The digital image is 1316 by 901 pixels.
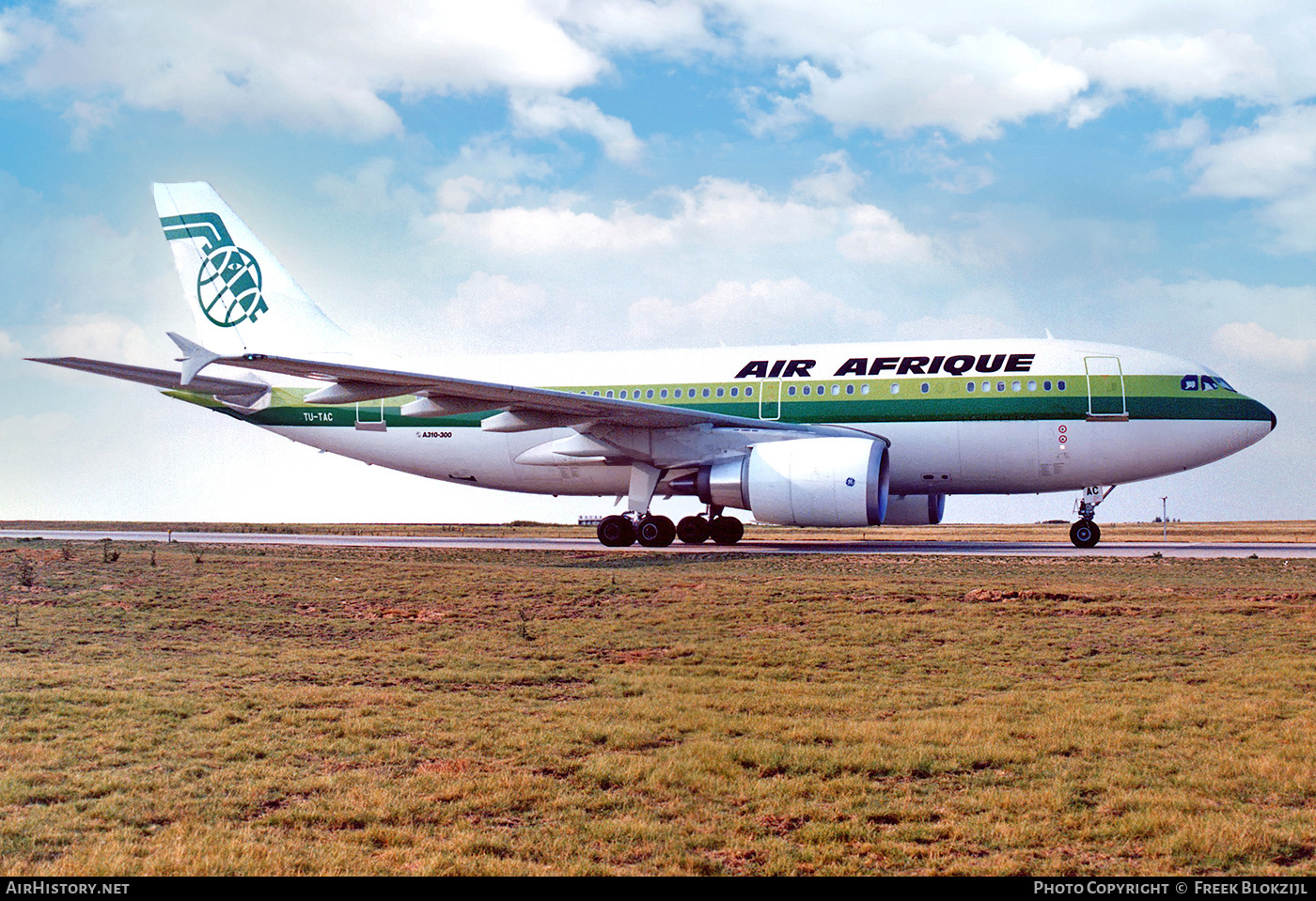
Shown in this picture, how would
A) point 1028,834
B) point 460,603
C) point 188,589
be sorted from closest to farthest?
point 1028,834, point 460,603, point 188,589

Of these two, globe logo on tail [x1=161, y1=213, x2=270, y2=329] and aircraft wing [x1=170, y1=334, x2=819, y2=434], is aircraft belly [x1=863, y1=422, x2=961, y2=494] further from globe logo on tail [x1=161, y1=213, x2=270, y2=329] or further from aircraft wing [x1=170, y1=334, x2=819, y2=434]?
globe logo on tail [x1=161, y1=213, x2=270, y2=329]

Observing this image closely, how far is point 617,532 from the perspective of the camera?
22.3 metres

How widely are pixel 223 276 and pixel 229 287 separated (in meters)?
0.38

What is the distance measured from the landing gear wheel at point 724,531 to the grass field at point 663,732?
997 cm

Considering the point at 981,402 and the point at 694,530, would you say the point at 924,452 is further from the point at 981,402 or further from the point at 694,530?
the point at 694,530

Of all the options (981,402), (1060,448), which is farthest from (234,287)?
(1060,448)

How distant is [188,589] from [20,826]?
9.43 meters

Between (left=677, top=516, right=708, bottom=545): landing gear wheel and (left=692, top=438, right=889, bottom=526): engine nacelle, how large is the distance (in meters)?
2.41

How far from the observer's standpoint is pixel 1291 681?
26.6 ft

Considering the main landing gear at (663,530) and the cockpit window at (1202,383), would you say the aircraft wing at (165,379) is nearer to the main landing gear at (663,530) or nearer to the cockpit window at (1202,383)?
the main landing gear at (663,530)

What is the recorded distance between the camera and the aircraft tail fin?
28.2 m

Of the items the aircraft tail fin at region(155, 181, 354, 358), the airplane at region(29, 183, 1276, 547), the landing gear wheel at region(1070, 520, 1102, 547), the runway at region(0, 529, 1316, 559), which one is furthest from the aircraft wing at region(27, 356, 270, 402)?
the landing gear wheel at region(1070, 520, 1102, 547)
